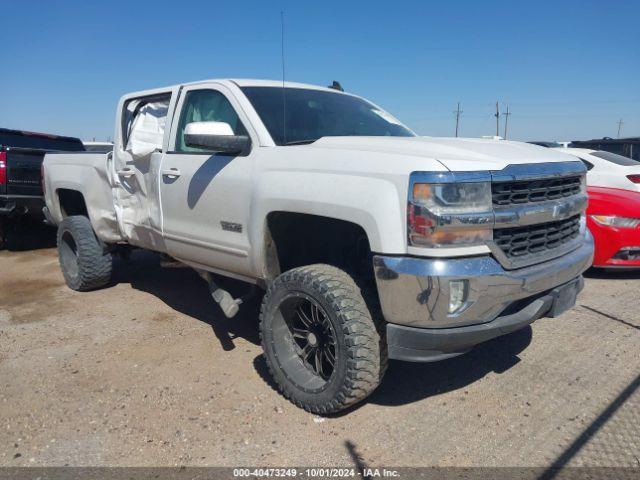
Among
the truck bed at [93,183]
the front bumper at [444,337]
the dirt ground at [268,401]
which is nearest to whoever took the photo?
the front bumper at [444,337]

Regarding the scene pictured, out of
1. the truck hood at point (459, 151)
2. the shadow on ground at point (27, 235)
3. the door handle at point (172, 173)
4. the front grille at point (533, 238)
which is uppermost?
the truck hood at point (459, 151)

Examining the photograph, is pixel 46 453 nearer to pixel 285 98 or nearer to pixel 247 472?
pixel 247 472

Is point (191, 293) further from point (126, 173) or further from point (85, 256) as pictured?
point (126, 173)

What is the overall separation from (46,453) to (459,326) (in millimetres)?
2231

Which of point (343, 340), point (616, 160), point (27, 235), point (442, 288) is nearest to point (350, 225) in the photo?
point (343, 340)

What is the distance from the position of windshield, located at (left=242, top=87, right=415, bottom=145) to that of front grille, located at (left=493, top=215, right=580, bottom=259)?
146cm

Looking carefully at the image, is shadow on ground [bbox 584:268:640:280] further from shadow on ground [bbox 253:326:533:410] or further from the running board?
the running board

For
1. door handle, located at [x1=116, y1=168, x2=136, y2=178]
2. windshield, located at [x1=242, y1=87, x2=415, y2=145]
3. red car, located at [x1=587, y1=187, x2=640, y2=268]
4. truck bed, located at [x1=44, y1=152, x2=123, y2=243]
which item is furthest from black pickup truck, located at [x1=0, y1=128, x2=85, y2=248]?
red car, located at [x1=587, y1=187, x2=640, y2=268]

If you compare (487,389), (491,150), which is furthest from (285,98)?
(487,389)

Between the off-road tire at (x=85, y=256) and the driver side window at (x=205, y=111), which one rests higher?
the driver side window at (x=205, y=111)

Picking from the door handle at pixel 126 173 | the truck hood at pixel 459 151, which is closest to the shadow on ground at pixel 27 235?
the door handle at pixel 126 173

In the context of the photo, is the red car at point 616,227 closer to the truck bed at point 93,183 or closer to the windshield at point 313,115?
the windshield at point 313,115

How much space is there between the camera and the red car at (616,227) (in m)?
5.56

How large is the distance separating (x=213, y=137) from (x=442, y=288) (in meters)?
1.73
